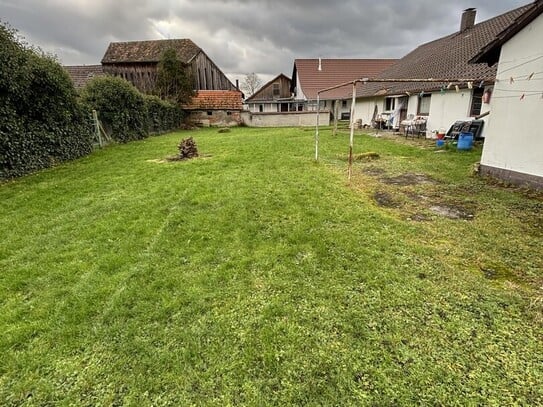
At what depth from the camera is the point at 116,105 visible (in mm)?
12188

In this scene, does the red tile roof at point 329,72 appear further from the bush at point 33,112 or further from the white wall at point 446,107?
the bush at point 33,112

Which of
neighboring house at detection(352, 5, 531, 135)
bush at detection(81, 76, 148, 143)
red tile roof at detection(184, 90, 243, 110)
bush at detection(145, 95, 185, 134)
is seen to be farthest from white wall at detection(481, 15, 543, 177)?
red tile roof at detection(184, 90, 243, 110)

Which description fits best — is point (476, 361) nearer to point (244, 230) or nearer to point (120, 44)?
point (244, 230)

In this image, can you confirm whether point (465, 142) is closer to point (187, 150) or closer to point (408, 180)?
point (408, 180)

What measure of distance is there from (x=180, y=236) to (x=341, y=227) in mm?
2120

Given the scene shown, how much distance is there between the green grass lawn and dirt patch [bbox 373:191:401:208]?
0.06m

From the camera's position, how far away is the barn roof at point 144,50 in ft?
89.2

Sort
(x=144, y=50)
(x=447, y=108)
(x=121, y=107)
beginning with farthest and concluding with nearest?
(x=144, y=50)
(x=121, y=107)
(x=447, y=108)

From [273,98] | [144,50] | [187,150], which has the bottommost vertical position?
[187,150]

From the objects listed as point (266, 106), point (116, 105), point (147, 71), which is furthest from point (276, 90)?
point (116, 105)

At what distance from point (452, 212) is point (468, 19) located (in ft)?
55.6

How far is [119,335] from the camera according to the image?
85.4 inches

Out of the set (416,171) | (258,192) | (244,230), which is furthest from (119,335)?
(416,171)

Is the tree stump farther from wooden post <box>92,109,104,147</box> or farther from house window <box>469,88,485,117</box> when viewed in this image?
house window <box>469,88,485,117</box>
